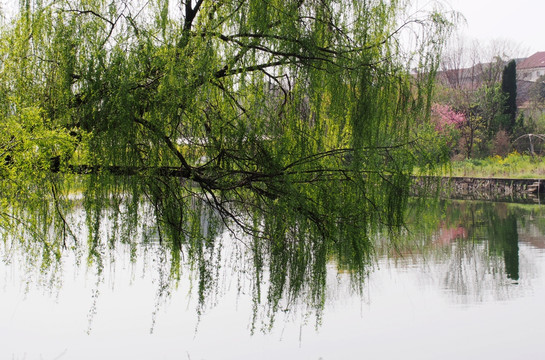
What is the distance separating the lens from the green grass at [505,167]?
1524 centimetres

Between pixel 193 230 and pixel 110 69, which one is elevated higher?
pixel 110 69

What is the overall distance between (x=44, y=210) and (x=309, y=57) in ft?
5.09

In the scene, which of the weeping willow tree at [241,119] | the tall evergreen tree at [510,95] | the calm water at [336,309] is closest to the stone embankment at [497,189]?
the tall evergreen tree at [510,95]

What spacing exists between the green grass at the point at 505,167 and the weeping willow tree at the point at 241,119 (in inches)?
491

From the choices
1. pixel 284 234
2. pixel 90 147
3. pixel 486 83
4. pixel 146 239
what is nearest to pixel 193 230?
pixel 146 239

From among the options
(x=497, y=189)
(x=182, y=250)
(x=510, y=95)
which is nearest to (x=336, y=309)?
(x=182, y=250)

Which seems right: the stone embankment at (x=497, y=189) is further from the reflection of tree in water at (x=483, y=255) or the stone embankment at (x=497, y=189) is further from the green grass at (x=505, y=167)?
the reflection of tree in water at (x=483, y=255)

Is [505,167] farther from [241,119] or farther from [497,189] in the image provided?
[241,119]

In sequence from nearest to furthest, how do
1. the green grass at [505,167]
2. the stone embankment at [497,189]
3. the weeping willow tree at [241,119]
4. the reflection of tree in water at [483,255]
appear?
the weeping willow tree at [241,119]
the reflection of tree in water at [483,255]
the stone embankment at [497,189]
the green grass at [505,167]

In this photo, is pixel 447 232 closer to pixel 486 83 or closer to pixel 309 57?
pixel 309 57

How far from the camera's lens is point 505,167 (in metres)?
15.6

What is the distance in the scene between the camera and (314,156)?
10.4ft

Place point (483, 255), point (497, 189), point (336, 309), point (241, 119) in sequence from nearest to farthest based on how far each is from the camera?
1. point (241, 119)
2. point (336, 309)
3. point (483, 255)
4. point (497, 189)

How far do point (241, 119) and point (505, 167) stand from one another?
1385 centimetres
